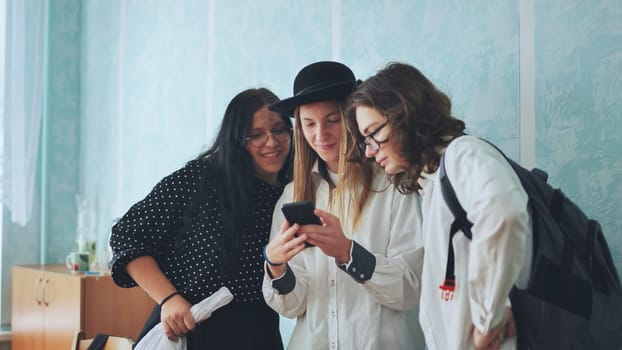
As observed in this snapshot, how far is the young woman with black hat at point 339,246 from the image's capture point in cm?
180

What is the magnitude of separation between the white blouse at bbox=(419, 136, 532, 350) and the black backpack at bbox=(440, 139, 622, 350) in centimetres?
3

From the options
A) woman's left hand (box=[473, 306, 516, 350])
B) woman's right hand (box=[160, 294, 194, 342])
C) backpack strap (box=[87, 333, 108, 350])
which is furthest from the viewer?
backpack strap (box=[87, 333, 108, 350])

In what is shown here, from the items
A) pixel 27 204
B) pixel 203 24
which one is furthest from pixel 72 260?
pixel 203 24

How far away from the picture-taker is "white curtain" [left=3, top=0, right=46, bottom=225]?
14.0 feet

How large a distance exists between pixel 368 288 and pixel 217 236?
2.19ft

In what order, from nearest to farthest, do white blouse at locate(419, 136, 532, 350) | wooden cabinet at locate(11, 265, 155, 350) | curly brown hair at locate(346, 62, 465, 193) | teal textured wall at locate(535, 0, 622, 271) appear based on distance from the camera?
white blouse at locate(419, 136, 532, 350) → curly brown hair at locate(346, 62, 465, 193) → teal textured wall at locate(535, 0, 622, 271) → wooden cabinet at locate(11, 265, 155, 350)

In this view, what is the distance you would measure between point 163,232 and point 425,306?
3.68ft

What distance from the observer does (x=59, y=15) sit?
4.59m

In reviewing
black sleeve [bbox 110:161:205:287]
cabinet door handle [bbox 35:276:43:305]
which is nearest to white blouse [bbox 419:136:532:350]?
black sleeve [bbox 110:161:205:287]

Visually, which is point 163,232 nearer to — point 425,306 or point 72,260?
point 425,306

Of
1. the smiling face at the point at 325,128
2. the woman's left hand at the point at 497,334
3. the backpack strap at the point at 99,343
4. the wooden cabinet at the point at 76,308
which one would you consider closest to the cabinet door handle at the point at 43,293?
the wooden cabinet at the point at 76,308

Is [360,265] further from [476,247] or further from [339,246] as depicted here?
[476,247]

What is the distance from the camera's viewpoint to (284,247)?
1.86 meters

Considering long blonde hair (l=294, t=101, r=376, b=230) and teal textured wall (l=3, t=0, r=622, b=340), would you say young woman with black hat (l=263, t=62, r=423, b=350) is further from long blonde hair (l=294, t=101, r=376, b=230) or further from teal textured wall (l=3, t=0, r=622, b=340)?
teal textured wall (l=3, t=0, r=622, b=340)
